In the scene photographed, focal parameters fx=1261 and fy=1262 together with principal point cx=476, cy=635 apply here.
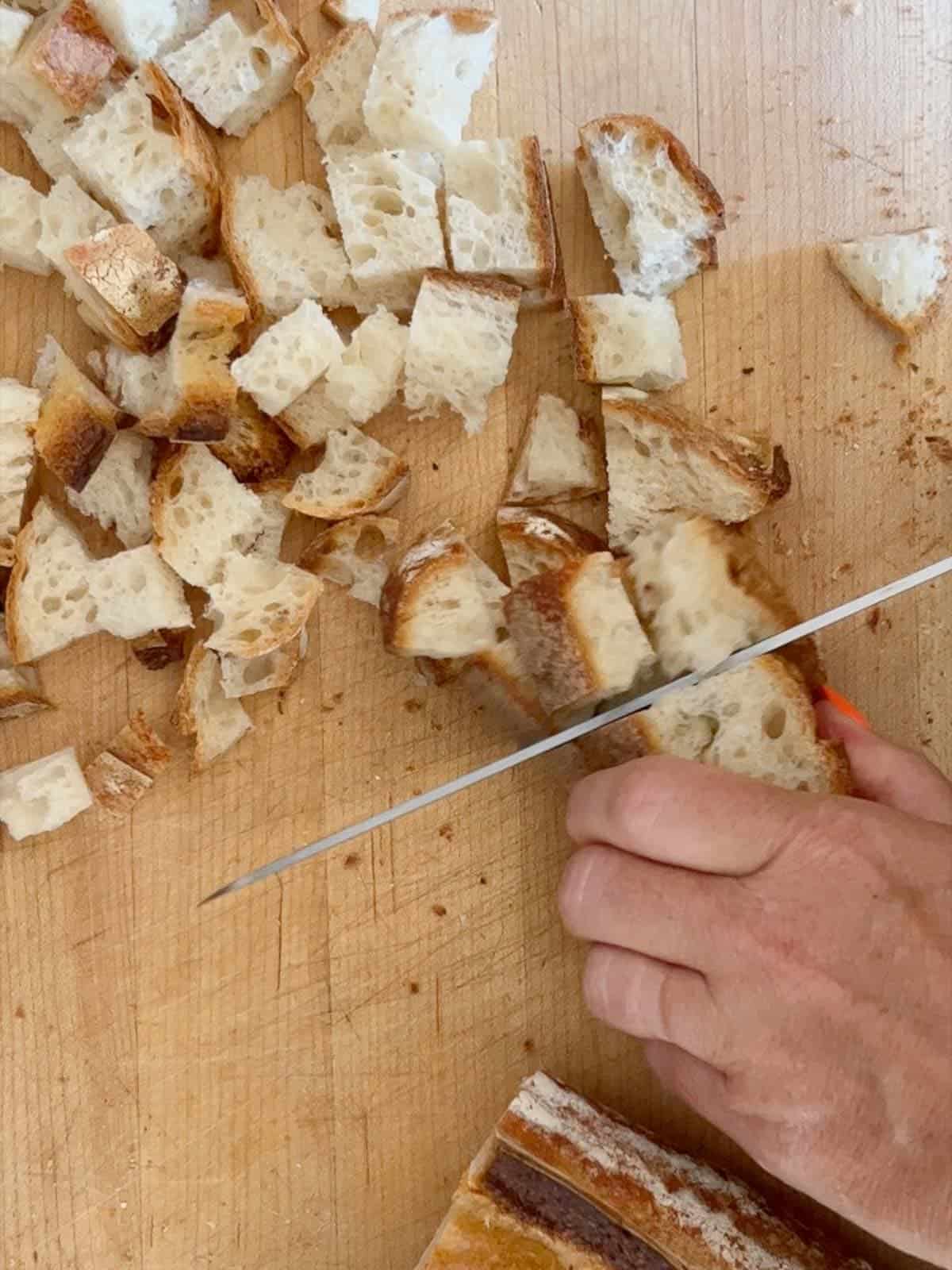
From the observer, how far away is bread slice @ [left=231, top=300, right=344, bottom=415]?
1.60m

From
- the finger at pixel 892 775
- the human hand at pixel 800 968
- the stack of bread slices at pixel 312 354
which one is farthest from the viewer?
the stack of bread slices at pixel 312 354

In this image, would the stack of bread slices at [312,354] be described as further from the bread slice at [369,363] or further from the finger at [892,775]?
the finger at [892,775]

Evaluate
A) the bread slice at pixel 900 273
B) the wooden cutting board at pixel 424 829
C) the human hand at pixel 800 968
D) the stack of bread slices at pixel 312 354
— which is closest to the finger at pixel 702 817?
the human hand at pixel 800 968

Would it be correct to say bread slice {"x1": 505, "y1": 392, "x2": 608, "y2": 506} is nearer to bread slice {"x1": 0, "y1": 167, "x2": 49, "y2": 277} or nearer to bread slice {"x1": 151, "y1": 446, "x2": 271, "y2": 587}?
bread slice {"x1": 151, "y1": 446, "x2": 271, "y2": 587}

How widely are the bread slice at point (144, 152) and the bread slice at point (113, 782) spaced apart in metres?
0.71

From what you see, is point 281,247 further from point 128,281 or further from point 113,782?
point 113,782

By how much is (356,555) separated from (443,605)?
149mm

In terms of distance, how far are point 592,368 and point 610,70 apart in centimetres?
43

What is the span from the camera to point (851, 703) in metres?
1.68

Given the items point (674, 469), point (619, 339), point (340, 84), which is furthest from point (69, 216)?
point (674, 469)

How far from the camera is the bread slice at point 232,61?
1.66m

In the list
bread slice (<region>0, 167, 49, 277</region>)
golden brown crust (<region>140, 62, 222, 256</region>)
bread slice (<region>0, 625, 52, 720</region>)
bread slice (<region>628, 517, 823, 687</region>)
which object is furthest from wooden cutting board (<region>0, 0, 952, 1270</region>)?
bread slice (<region>0, 167, 49, 277</region>)

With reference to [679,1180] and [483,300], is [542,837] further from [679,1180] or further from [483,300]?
[483,300]

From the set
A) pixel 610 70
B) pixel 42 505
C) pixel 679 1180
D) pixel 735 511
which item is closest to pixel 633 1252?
pixel 679 1180
